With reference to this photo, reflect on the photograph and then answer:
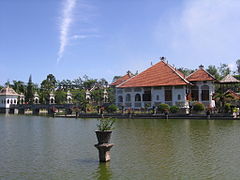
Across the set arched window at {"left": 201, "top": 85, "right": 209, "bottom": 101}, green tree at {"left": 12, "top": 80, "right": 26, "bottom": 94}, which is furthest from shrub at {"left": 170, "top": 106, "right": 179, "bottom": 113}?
green tree at {"left": 12, "top": 80, "right": 26, "bottom": 94}

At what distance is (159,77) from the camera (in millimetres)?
48531

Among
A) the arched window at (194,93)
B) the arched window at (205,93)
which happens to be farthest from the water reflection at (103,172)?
the arched window at (194,93)

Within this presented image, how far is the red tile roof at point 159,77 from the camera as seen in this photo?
46128mm

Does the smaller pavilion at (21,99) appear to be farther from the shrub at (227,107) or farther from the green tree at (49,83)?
the shrub at (227,107)

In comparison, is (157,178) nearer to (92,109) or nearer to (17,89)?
(92,109)

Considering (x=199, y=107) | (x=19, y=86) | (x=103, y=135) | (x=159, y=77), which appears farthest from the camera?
(x=19, y=86)

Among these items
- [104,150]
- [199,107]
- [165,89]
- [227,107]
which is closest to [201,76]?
[165,89]

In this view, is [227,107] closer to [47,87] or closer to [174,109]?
[174,109]

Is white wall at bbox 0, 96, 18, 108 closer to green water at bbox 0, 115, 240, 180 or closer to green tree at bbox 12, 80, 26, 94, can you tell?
green tree at bbox 12, 80, 26, 94

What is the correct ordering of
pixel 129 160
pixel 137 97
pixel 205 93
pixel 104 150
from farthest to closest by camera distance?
pixel 137 97 < pixel 205 93 < pixel 129 160 < pixel 104 150

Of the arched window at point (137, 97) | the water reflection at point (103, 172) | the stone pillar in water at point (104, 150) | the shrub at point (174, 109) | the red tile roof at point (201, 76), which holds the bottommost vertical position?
the water reflection at point (103, 172)

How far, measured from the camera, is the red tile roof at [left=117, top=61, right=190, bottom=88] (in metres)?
46.1

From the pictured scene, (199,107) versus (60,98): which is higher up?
(60,98)

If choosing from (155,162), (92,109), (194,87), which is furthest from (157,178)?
(92,109)
